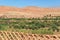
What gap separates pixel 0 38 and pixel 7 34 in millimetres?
1497

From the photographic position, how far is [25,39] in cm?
1756

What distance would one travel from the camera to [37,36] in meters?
18.0

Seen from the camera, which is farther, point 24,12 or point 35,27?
point 24,12

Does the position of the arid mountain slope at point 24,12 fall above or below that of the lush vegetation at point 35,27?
below

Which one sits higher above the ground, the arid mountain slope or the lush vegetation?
the lush vegetation

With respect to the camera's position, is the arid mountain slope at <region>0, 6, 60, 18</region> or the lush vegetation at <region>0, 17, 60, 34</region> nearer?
the lush vegetation at <region>0, 17, 60, 34</region>

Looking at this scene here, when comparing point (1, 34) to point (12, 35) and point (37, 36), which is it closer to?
point (12, 35)

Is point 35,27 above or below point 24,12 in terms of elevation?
above

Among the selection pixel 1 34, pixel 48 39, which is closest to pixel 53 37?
pixel 48 39

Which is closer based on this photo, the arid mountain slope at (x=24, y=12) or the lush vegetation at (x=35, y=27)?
the lush vegetation at (x=35, y=27)

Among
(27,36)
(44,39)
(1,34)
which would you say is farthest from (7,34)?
(44,39)

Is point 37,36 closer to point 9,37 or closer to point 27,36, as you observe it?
point 27,36

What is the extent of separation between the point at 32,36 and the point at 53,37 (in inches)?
65.9

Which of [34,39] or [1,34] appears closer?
[34,39]
